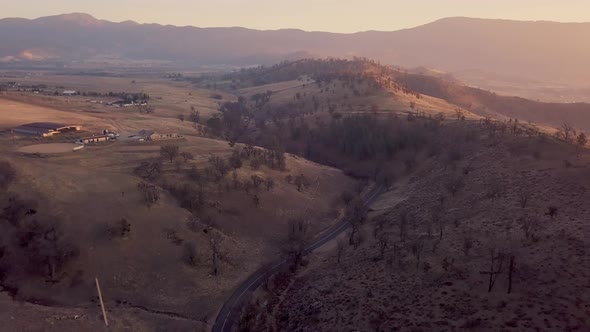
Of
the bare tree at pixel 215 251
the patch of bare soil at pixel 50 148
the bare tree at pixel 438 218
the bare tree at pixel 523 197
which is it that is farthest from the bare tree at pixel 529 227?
the patch of bare soil at pixel 50 148

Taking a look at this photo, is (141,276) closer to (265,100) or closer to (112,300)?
(112,300)

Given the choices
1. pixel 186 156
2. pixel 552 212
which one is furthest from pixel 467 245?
pixel 186 156

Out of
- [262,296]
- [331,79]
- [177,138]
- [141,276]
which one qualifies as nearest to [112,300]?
[141,276]

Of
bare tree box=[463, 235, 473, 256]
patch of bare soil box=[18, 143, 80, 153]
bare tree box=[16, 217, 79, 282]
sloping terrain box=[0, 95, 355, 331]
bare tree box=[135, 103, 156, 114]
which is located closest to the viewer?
bare tree box=[463, 235, 473, 256]

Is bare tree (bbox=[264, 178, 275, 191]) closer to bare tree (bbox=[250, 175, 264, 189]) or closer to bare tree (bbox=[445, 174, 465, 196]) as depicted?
bare tree (bbox=[250, 175, 264, 189])

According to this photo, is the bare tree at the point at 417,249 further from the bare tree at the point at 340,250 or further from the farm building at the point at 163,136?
the farm building at the point at 163,136

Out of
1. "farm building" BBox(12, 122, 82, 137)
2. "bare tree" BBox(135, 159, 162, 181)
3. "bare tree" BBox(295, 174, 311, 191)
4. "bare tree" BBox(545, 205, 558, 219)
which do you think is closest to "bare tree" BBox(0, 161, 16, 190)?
"bare tree" BBox(135, 159, 162, 181)

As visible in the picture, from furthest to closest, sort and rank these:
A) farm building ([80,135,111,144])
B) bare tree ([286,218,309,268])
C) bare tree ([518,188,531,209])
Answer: farm building ([80,135,111,144]) → bare tree ([286,218,309,268]) → bare tree ([518,188,531,209])
